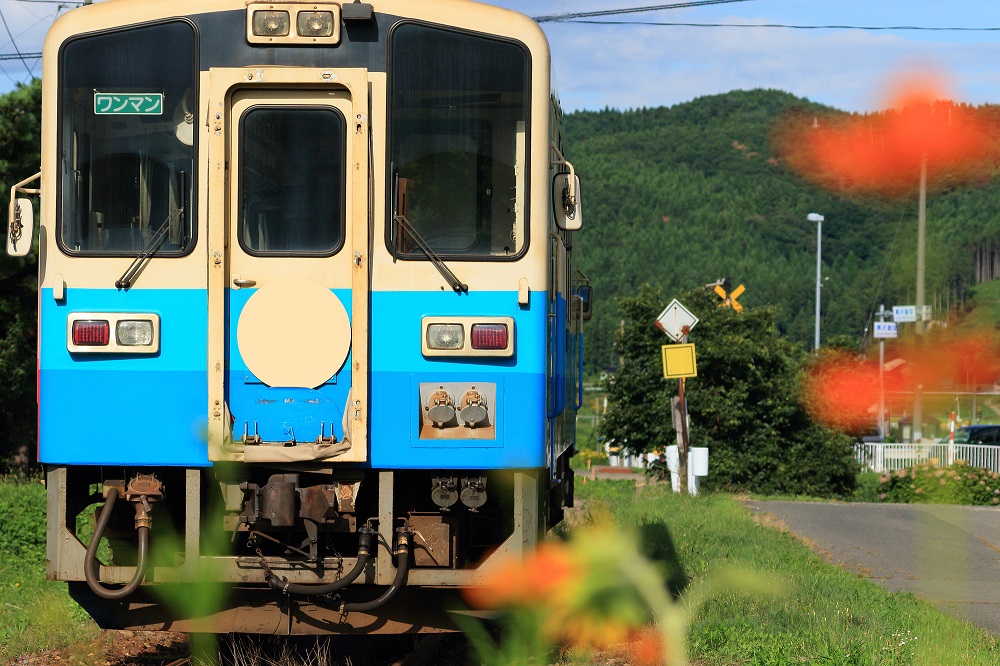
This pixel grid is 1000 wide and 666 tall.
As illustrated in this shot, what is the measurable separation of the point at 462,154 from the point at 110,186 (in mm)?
1656

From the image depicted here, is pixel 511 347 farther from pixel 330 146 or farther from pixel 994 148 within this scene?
pixel 994 148

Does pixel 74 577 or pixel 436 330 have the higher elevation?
pixel 436 330

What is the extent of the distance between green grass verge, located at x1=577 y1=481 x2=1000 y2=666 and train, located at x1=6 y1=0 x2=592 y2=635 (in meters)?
1.56

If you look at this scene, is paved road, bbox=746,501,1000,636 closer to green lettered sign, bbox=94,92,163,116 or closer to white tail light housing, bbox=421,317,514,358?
white tail light housing, bbox=421,317,514,358

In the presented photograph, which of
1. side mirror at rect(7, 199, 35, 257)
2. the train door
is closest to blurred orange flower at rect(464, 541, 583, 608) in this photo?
the train door

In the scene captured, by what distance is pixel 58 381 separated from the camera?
5480 millimetres

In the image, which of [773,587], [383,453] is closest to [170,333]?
[383,453]

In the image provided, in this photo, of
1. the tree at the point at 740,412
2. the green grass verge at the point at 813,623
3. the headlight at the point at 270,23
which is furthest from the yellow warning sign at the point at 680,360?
the headlight at the point at 270,23

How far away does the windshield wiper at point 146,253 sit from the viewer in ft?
17.9

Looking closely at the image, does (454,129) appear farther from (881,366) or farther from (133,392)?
(881,366)

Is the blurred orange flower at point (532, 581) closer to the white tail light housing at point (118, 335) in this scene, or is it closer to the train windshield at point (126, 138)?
the white tail light housing at point (118, 335)

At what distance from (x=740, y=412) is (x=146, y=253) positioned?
18464 millimetres

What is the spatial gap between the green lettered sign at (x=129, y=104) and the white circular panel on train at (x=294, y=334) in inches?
39.6

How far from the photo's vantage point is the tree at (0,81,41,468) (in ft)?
54.6
